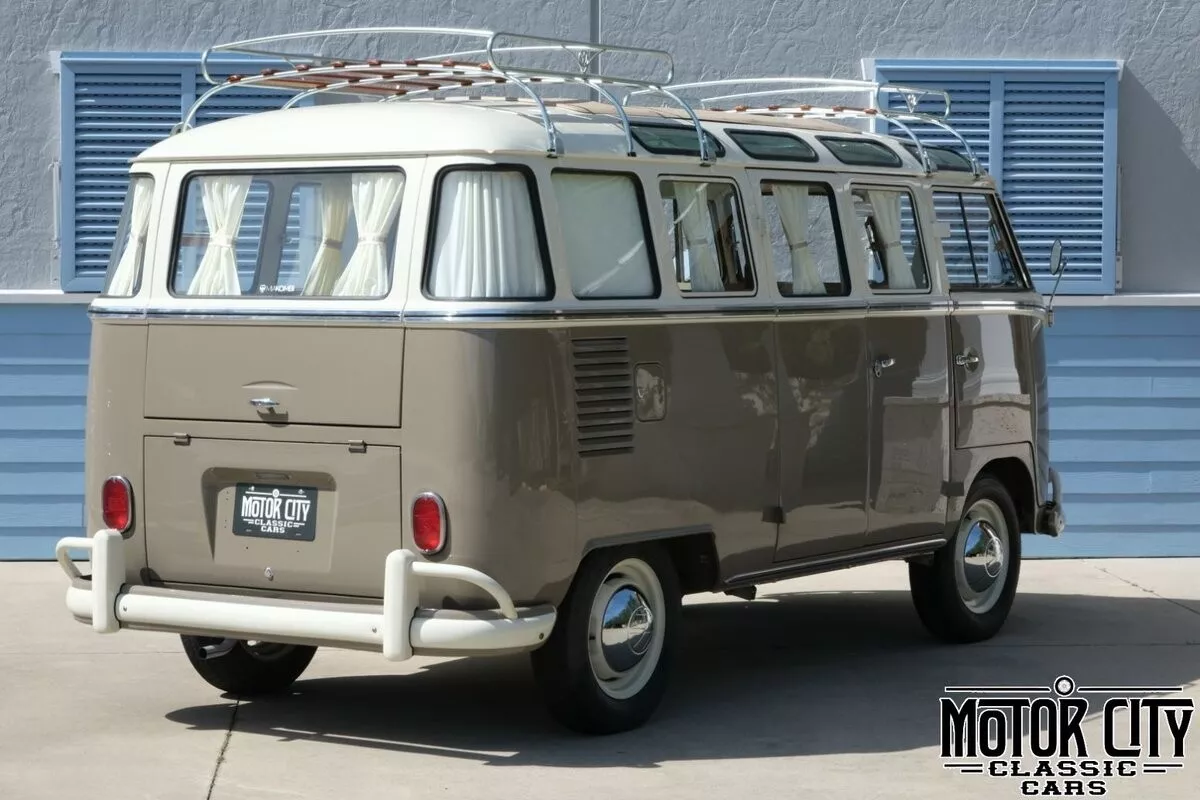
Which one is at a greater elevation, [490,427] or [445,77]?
[445,77]

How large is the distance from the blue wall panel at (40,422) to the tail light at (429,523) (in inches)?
223

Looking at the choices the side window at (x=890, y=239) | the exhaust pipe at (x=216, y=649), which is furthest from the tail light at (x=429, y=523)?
the side window at (x=890, y=239)

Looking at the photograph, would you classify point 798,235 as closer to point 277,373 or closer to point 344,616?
point 277,373

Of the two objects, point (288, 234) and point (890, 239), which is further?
point (890, 239)

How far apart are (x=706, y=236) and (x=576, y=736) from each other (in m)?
2.01

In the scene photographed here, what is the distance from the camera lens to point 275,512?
277 inches

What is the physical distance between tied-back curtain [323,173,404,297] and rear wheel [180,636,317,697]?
1.73 metres

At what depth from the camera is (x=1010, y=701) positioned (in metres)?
7.96

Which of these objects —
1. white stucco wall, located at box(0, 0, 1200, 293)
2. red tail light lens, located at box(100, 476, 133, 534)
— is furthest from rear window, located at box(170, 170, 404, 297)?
white stucco wall, located at box(0, 0, 1200, 293)

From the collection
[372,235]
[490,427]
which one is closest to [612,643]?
[490,427]

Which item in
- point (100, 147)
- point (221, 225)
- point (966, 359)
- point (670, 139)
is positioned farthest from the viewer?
point (100, 147)

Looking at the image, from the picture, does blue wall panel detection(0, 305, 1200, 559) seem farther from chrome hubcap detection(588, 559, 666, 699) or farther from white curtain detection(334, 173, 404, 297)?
white curtain detection(334, 173, 404, 297)

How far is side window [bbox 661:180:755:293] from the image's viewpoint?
7.62 meters

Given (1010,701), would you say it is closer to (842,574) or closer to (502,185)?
(502,185)
